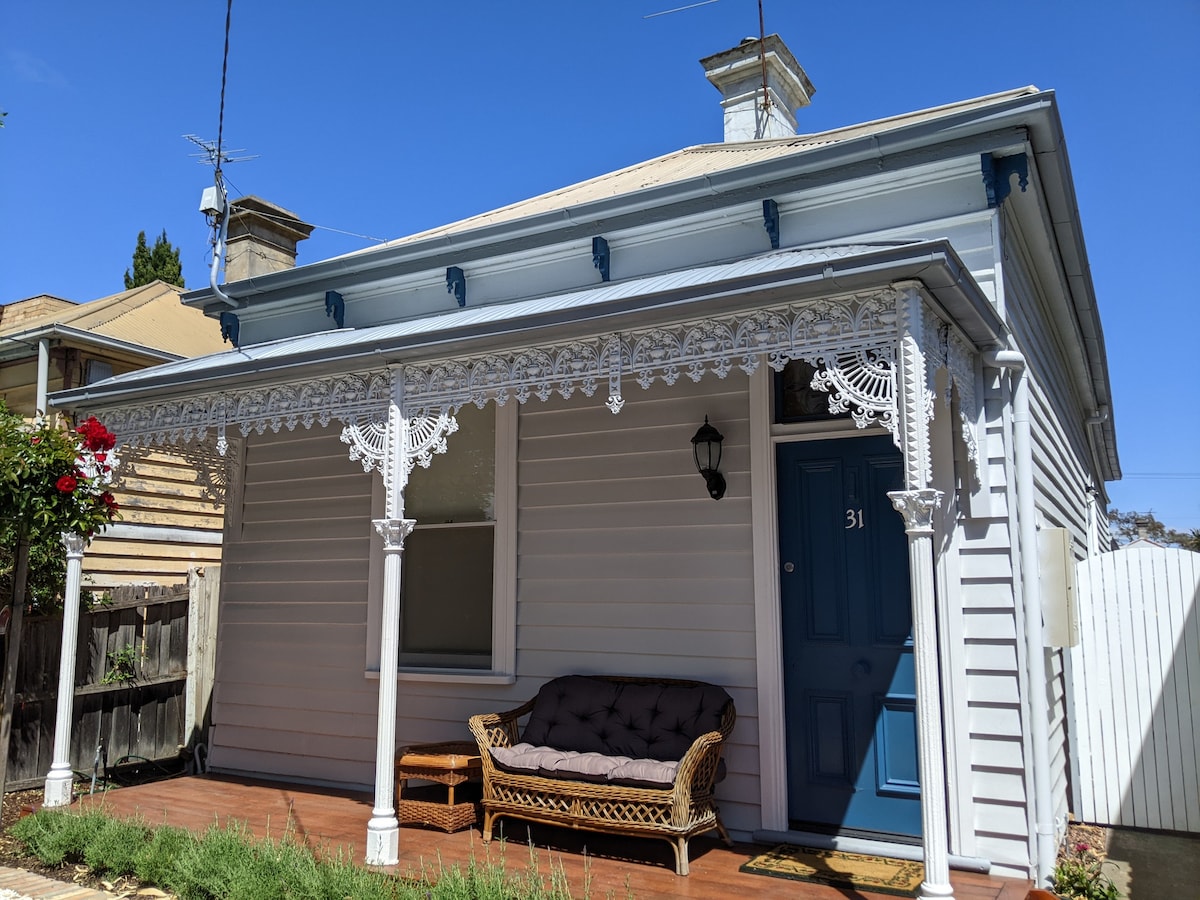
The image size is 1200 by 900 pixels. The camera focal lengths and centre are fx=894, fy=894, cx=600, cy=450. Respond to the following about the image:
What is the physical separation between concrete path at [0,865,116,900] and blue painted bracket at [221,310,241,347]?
483 cm

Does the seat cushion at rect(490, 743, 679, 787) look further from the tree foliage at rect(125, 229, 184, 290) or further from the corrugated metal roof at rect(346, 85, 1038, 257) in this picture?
the tree foliage at rect(125, 229, 184, 290)

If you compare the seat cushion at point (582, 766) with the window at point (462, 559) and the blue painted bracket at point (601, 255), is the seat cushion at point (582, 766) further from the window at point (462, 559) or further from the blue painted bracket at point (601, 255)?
the blue painted bracket at point (601, 255)

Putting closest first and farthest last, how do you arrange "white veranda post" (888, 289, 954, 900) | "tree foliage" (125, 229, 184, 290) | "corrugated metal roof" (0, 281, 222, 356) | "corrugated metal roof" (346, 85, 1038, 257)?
1. "white veranda post" (888, 289, 954, 900)
2. "corrugated metal roof" (346, 85, 1038, 257)
3. "corrugated metal roof" (0, 281, 222, 356)
4. "tree foliage" (125, 229, 184, 290)

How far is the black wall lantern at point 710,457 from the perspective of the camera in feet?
18.1

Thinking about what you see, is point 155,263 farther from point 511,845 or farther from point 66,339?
point 511,845

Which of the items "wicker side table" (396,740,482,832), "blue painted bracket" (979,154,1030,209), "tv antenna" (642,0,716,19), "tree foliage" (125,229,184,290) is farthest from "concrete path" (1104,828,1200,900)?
"tree foliage" (125,229,184,290)

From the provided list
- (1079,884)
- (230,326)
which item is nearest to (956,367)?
(1079,884)

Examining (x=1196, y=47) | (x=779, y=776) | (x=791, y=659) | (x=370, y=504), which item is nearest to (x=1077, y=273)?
(x=1196, y=47)

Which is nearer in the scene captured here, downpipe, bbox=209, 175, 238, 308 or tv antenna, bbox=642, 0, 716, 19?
tv antenna, bbox=642, 0, 716, 19

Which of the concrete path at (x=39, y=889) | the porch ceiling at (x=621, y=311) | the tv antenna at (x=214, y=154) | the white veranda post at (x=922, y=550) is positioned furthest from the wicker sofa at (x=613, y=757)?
the tv antenna at (x=214, y=154)

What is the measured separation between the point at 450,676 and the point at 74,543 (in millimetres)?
2886

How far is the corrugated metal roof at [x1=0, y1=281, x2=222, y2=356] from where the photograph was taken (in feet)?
33.4

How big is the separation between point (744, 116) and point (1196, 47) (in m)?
3.70

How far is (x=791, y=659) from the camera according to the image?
17.3 ft
